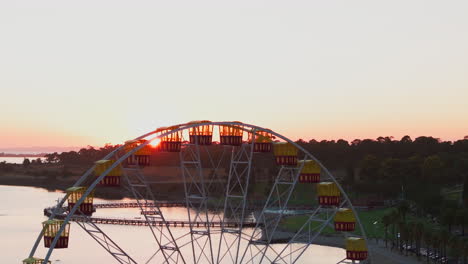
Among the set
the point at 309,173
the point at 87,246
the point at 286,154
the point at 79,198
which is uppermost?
the point at 286,154

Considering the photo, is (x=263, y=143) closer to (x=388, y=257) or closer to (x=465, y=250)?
(x=465, y=250)

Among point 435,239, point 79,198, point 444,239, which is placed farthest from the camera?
point 435,239

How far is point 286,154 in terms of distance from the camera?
67.1 metres

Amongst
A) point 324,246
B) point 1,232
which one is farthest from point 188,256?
point 1,232

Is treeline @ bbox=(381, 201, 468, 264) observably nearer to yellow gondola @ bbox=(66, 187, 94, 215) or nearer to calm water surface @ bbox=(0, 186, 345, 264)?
calm water surface @ bbox=(0, 186, 345, 264)

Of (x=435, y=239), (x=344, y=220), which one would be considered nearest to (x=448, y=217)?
(x=435, y=239)

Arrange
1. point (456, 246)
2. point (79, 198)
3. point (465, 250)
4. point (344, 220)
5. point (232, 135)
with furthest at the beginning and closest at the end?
point (456, 246) → point (465, 250) → point (344, 220) → point (232, 135) → point (79, 198)

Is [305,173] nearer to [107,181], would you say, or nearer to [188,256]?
[107,181]

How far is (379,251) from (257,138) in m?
54.7

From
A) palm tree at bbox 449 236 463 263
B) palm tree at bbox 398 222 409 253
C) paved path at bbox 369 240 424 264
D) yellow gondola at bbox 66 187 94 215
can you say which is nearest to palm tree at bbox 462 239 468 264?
palm tree at bbox 449 236 463 263

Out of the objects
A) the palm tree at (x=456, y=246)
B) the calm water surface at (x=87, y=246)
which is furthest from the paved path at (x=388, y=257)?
the palm tree at (x=456, y=246)

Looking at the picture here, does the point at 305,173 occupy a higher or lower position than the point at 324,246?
higher

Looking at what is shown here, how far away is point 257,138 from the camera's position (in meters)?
67.4

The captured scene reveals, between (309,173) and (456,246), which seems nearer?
(309,173)
